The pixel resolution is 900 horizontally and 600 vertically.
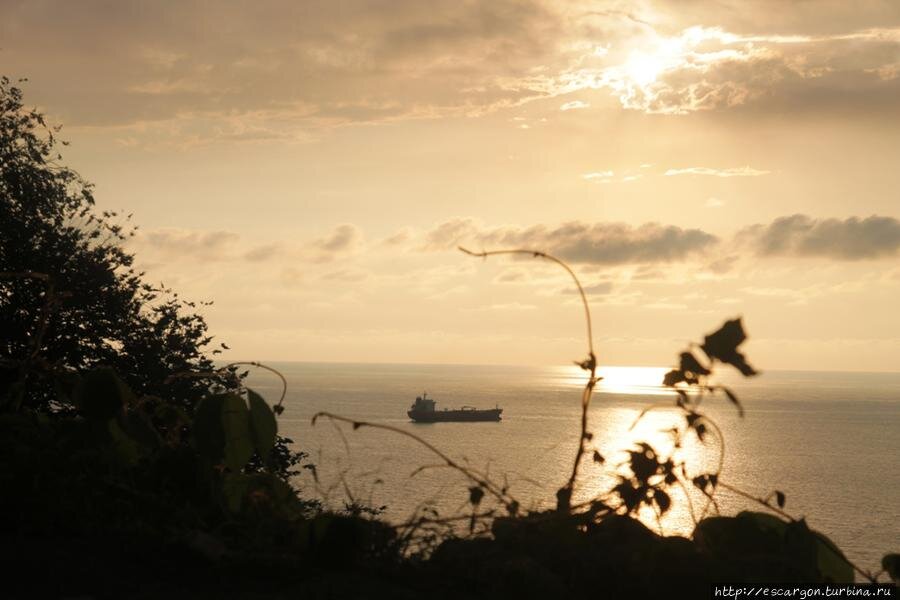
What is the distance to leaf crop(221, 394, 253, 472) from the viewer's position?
4199 mm

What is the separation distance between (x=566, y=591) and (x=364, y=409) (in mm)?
173398

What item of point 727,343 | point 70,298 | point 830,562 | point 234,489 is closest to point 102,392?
point 234,489

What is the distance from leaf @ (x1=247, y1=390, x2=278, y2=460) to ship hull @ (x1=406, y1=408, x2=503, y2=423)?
513 feet

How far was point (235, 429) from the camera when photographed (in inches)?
166

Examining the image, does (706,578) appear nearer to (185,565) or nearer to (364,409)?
(185,565)

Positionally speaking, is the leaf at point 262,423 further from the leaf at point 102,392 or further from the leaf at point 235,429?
the leaf at point 102,392

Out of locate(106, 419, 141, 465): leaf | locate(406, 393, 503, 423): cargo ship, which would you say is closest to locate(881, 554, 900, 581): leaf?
locate(106, 419, 141, 465): leaf

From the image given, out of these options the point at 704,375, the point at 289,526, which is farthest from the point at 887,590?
the point at 289,526

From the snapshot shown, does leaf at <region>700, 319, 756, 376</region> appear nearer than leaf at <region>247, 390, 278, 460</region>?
Yes

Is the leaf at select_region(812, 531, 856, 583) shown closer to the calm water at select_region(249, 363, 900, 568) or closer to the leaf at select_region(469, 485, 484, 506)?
the leaf at select_region(469, 485, 484, 506)

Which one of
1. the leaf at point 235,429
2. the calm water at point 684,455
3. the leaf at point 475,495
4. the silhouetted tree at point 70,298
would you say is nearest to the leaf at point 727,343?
the leaf at point 475,495

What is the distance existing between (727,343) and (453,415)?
15958cm

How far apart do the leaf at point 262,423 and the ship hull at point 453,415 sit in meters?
156

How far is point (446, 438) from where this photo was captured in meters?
130
